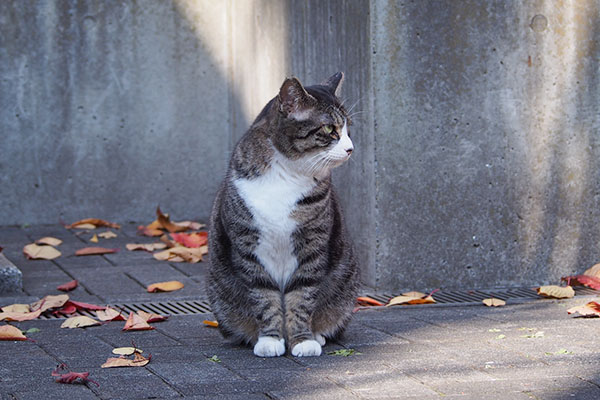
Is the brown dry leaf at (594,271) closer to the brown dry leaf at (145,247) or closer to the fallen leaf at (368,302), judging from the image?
the fallen leaf at (368,302)

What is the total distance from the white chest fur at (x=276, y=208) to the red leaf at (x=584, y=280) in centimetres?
203

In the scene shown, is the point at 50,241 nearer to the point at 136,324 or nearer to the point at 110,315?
the point at 110,315

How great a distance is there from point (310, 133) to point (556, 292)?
1.86 metres

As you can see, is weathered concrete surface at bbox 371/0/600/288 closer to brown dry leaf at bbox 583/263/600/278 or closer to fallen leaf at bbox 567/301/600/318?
brown dry leaf at bbox 583/263/600/278

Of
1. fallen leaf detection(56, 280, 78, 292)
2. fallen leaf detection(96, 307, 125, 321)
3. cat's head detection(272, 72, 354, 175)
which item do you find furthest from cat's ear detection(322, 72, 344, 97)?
fallen leaf detection(56, 280, 78, 292)

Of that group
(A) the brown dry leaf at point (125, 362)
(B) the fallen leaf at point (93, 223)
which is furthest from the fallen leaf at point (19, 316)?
(B) the fallen leaf at point (93, 223)

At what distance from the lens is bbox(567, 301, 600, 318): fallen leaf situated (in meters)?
4.03

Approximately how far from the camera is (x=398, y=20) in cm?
459

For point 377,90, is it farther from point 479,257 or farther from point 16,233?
point 16,233

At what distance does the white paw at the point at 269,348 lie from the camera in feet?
11.3

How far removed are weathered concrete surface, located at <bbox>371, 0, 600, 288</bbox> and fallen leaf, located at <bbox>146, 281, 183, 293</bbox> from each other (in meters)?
1.15

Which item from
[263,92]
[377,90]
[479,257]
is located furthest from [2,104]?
[479,257]

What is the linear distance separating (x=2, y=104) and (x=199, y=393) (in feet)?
15.7

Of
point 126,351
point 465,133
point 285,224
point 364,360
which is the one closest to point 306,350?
point 364,360
